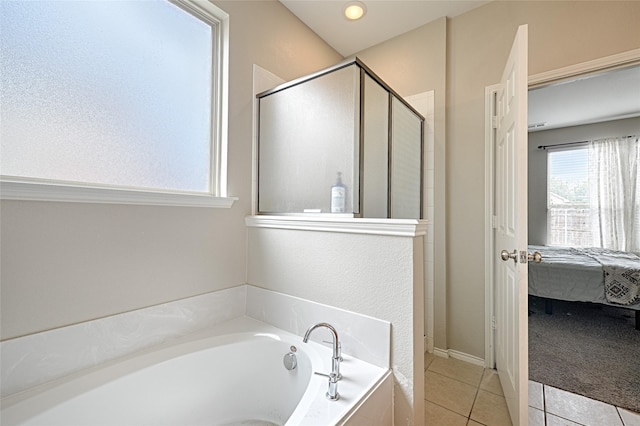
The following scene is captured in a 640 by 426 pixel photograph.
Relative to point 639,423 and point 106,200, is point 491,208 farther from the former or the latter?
point 106,200

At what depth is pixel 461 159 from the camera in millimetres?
2098

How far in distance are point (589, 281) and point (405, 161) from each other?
2.44m

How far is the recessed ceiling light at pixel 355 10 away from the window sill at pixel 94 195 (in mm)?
1673

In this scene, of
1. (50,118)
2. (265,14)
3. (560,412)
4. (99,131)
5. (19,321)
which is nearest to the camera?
(19,321)

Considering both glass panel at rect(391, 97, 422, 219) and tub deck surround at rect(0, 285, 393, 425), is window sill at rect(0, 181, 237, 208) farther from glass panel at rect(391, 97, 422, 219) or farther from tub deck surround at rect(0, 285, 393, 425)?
glass panel at rect(391, 97, 422, 219)

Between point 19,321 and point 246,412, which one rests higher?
point 19,321

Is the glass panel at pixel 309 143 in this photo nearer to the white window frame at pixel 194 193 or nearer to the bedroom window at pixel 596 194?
the white window frame at pixel 194 193

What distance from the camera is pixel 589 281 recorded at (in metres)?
2.78

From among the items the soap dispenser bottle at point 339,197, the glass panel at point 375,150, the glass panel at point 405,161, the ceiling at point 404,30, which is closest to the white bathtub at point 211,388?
the soap dispenser bottle at point 339,197

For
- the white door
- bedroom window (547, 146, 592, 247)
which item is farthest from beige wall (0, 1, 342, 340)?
bedroom window (547, 146, 592, 247)

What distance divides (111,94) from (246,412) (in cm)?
161

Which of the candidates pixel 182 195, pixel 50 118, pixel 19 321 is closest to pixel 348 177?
pixel 182 195

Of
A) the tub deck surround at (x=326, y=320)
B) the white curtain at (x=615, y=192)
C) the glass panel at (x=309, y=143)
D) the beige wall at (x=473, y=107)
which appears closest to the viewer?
the tub deck surround at (x=326, y=320)

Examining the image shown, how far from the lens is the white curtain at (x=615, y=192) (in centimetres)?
400
